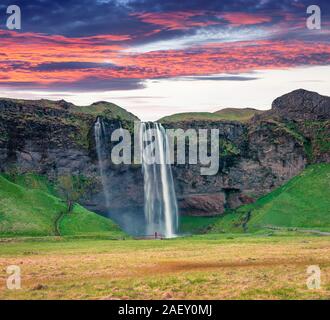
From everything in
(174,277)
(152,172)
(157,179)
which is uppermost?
(152,172)

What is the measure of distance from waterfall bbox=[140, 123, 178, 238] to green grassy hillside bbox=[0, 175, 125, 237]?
2619 centimetres

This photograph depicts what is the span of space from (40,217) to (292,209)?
5985cm

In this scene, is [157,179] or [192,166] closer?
[157,179]

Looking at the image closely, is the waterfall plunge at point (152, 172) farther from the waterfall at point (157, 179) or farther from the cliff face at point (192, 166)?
the cliff face at point (192, 166)

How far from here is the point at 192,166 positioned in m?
172

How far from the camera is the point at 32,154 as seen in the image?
159375 mm

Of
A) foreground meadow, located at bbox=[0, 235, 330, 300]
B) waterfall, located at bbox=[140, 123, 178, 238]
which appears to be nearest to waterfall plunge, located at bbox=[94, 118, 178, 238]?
waterfall, located at bbox=[140, 123, 178, 238]

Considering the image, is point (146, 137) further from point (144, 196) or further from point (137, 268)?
point (137, 268)

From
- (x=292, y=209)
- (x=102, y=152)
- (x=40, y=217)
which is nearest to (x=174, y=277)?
(x=40, y=217)

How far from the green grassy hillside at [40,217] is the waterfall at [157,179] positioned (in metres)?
26.2

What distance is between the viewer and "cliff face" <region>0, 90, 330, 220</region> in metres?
159

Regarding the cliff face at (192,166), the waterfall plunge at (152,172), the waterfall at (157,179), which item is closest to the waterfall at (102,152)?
the waterfall plunge at (152,172)

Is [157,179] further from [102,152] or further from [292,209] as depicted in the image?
[292,209]
